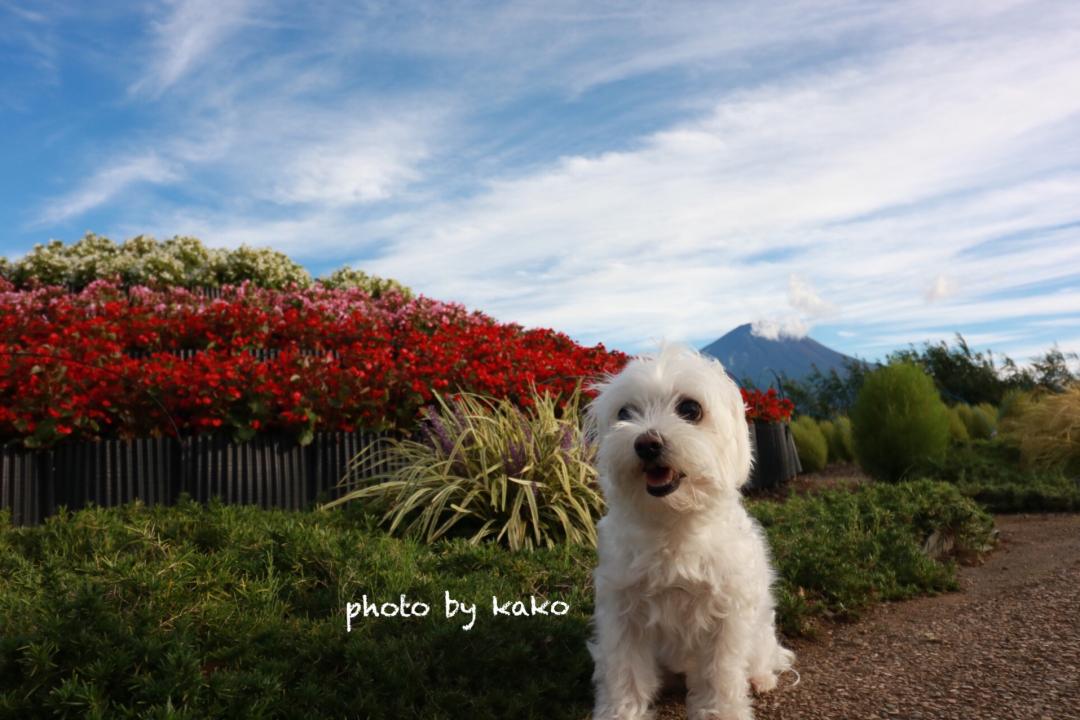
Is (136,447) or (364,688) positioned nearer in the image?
(364,688)

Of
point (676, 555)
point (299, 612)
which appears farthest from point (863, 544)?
point (299, 612)

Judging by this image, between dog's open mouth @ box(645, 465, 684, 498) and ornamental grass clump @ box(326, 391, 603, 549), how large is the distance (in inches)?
107

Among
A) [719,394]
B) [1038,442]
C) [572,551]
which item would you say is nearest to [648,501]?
[719,394]

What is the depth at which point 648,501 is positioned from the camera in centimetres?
260

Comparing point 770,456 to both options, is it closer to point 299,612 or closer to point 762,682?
point 762,682

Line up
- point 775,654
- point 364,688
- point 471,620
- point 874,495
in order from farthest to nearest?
point 874,495, point 471,620, point 775,654, point 364,688

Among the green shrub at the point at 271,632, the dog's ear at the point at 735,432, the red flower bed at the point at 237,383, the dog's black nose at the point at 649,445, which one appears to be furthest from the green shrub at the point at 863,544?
the dog's black nose at the point at 649,445

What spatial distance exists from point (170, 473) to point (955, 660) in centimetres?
586

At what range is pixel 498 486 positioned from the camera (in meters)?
5.76

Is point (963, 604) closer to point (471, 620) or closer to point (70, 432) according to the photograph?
point (471, 620)

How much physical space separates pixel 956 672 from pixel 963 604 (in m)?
1.31

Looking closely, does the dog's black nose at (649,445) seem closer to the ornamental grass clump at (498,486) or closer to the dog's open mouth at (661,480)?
the dog's open mouth at (661,480)

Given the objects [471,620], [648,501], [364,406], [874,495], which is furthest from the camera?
[364,406]

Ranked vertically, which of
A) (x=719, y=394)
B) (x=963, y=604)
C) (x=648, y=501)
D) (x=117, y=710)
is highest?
(x=719, y=394)
